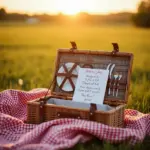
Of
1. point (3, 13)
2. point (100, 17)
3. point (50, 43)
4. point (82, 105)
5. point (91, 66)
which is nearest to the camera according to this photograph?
point (82, 105)

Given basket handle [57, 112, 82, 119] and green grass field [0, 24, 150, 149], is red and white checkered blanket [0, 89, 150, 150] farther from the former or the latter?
green grass field [0, 24, 150, 149]

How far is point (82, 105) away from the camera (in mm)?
4109

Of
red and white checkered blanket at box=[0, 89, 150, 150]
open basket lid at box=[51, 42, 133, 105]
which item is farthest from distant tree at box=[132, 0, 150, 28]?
red and white checkered blanket at box=[0, 89, 150, 150]

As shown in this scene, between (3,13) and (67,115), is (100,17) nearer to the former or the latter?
(3,13)

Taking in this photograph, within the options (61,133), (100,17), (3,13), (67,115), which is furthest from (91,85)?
(3,13)

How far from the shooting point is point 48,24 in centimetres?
844

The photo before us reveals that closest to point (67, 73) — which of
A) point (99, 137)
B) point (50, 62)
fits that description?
point (99, 137)

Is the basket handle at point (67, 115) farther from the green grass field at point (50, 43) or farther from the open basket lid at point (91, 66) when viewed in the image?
the green grass field at point (50, 43)

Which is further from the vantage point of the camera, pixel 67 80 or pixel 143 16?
pixel 143 16

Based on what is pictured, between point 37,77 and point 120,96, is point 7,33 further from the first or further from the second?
point 120,96

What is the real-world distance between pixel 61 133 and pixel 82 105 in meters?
0.66

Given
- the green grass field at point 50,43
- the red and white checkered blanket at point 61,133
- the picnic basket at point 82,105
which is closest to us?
the red and white checkered blanket at point 61,133

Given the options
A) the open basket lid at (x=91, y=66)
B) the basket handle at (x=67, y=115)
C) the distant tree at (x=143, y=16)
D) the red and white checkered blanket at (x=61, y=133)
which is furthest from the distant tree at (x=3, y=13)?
the basket handle at (x=67, y=115)

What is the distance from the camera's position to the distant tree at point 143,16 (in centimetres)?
761
